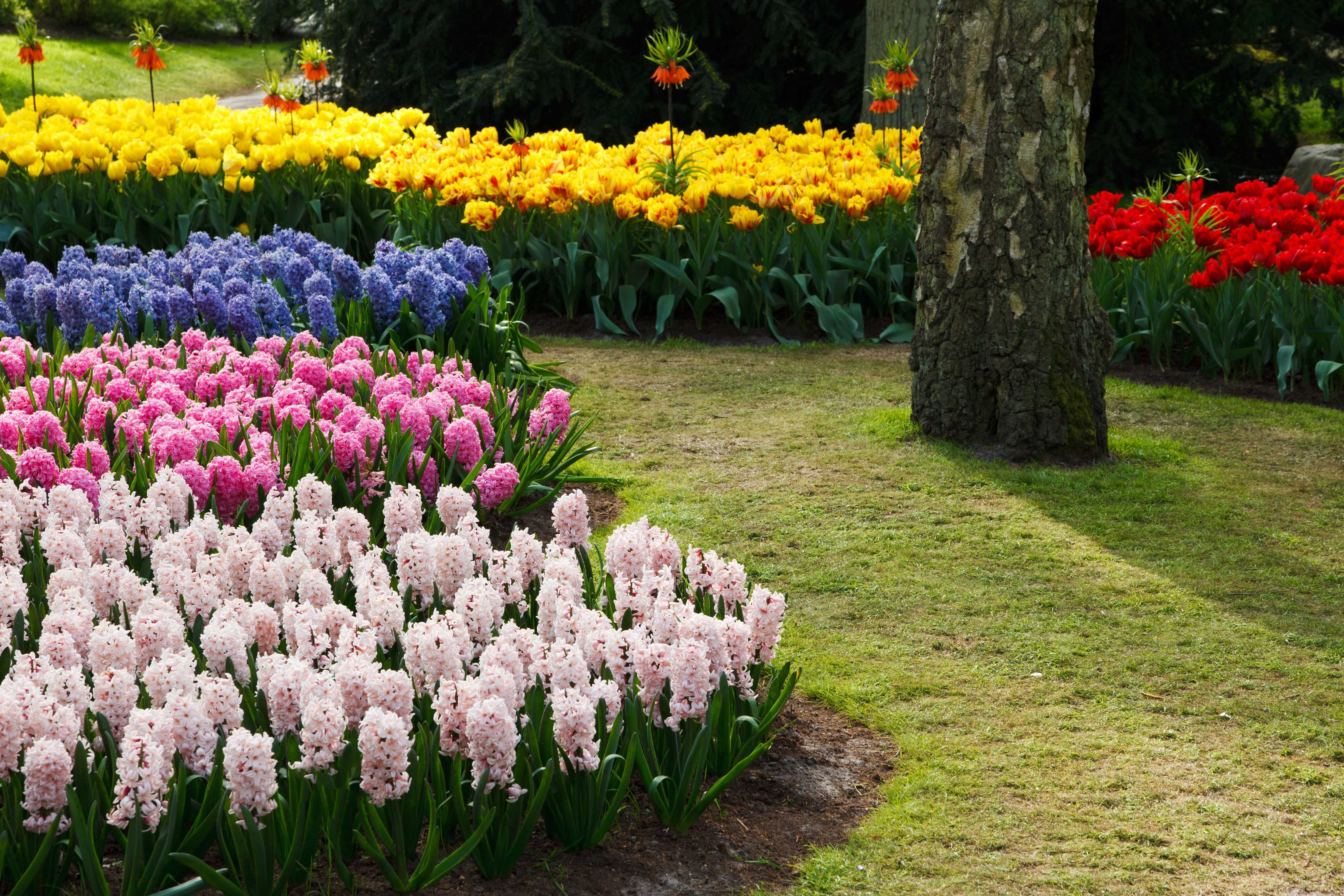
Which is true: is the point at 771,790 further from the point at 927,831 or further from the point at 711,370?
the point at 711,370

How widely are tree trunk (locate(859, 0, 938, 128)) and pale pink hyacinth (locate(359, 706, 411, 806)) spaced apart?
321 inches

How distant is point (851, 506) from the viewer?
183 inches

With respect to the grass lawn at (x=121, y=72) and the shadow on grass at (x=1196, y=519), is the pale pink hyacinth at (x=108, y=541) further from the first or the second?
the grass lawn at (x=121, y=72)

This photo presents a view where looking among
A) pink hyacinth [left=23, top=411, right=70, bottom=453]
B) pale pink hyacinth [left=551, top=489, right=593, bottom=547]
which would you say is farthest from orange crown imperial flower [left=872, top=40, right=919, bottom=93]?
pink hyacinth [left=23, top=411, right=70, bottom=453]

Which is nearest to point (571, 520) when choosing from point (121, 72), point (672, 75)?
point (672, 75)

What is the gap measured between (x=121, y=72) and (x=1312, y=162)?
19608 millimetres

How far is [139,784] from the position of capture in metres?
2.12

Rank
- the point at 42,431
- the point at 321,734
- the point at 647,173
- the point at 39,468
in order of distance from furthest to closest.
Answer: the point at 647,173, the point at 42,431, the point at 39,468, the point at 321,734

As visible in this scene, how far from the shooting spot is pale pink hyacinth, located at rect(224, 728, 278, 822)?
2.10 metres

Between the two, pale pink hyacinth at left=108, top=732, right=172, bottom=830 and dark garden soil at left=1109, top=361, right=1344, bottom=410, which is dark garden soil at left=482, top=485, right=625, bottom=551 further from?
dark garden soil at left=1109, top=361, right=1344, bottom=410

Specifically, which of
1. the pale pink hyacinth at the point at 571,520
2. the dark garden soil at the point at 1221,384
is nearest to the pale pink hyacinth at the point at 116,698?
the pale pink hyacinth at the point at 571,520

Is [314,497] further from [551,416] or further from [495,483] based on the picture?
[551,416]

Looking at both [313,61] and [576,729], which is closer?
[576,729]

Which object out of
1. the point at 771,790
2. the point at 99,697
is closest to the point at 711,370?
the point at 771,790
